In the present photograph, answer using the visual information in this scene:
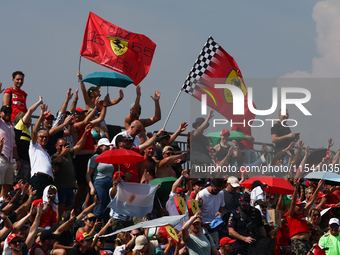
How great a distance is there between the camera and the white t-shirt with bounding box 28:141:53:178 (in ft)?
39.3

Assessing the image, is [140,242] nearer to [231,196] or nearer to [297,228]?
[231,196]

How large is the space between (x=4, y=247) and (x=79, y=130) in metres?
4.90

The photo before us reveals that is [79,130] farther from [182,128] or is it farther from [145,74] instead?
[145,74]

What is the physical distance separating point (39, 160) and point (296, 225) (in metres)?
5.78

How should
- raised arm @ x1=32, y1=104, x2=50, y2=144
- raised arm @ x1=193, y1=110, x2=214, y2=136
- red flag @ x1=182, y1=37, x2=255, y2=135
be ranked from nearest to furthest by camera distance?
raised arm @ x1=32, y1=104, x2=50, y2=144 < raised arm @ x1=193, y1=110, x2=214, y2=136 < red flag @ x1=182, y1=37, x2=255, y2=135

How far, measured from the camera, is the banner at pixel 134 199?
1218 cm

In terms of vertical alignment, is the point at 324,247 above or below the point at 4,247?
below

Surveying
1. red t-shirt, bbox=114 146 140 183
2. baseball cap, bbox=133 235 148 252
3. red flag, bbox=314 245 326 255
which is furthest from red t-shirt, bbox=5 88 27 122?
red flag, bbox=314 245 326 255

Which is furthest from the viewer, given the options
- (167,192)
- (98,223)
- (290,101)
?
(290,101)

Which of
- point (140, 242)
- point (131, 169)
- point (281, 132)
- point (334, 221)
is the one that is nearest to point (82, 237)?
point (140, 242)

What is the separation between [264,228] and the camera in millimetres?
12086

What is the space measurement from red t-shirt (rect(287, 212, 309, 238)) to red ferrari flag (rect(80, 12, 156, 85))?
246 inches

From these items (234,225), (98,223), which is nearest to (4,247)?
(98,223)

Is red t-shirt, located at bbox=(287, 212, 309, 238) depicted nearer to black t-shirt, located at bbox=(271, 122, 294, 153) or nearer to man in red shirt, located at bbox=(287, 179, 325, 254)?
man in red shirt, located at bbox=(287, 179, 325, 254)
